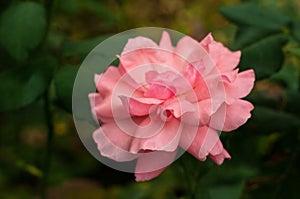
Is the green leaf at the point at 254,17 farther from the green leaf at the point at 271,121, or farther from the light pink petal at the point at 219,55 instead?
the light pink petal at the point at 219,55

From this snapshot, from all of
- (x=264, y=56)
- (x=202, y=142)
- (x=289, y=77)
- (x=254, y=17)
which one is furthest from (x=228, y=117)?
(x=289, y=77)

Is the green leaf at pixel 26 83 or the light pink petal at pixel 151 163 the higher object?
the light pink petal at pixel 151 163

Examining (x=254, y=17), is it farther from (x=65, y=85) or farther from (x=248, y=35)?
(x=65, y=85)

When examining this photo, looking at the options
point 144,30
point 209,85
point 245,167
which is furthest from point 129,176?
point 209,85

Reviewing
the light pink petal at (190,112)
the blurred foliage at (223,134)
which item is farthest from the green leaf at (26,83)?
the light pink petal at (190,112)

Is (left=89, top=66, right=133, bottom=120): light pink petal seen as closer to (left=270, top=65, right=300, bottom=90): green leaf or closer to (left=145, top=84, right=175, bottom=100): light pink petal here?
(left=145, top=84, right=175, bottom=100): light pink petal

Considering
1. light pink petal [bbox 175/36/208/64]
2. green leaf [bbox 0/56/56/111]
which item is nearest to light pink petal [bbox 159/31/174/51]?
light pink petal [bbox 175/36/208/64]

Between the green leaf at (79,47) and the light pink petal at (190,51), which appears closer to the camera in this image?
the light pink petal at (190,51)
